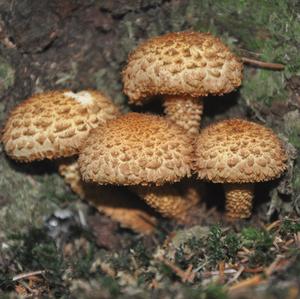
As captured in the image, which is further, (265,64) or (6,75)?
(6,75)

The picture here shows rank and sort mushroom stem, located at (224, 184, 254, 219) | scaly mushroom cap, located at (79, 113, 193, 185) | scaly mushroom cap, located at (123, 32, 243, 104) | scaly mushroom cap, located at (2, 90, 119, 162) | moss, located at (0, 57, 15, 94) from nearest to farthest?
1. scaly mushroom cap, located at (79, 113, 193, 185)
2. scaly mushroom cap, located at (123, 32, 243, 104)
3. scaly mushroom cap, located at (2, 90, 119, 162)
4. mushroom stem, located at (224, 184, 254, 219)
5. moss, located at (0, 57, 15, 94)

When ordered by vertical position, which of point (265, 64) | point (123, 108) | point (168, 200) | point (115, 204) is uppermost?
point (265, 64)

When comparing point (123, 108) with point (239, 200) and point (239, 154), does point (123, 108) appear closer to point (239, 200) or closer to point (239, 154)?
point (239, 200)

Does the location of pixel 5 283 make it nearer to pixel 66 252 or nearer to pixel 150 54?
pixel 66 252

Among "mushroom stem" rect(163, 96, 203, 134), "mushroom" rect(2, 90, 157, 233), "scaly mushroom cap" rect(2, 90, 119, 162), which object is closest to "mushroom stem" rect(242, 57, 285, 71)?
"mushroom stem" rect(163, 96, 203, 134)

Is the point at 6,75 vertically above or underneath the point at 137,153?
above

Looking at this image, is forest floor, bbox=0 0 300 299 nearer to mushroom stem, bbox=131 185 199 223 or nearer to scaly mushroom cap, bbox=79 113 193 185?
mushroom stem, bbox=131 185 199 223

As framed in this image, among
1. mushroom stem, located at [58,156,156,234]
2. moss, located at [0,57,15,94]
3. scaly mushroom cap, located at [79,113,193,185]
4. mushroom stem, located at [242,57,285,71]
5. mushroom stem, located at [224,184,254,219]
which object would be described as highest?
mushroom stem, located at [242,57,285,71]

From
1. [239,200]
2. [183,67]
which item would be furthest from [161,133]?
[239,200]
